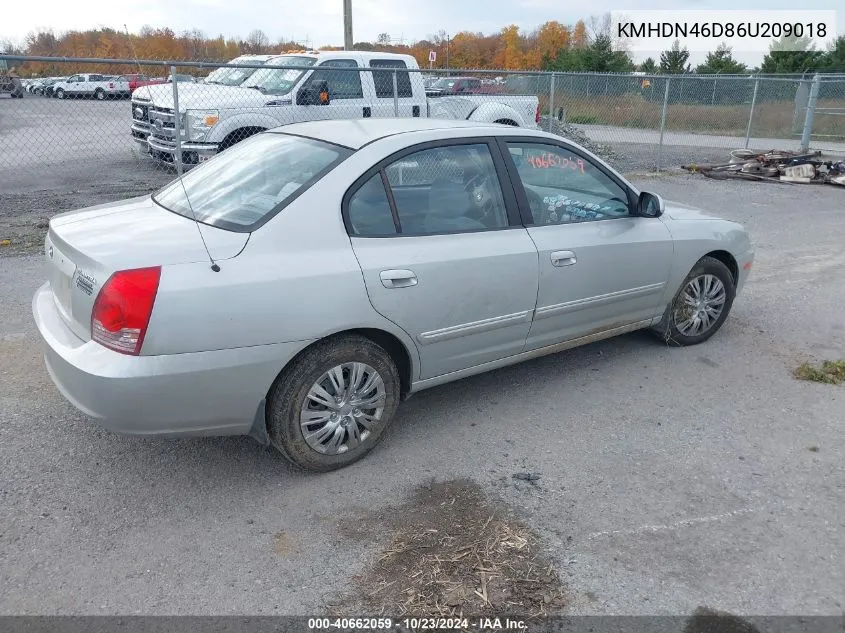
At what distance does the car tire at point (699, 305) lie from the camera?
5.02 meters

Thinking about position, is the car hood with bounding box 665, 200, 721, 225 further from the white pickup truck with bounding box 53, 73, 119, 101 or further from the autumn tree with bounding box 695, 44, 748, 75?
the autumn tree with bounding box 695, 44, 748, 75

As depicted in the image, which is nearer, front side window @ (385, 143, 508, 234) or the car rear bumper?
the car rear bumper

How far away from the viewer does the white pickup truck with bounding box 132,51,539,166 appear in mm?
9828

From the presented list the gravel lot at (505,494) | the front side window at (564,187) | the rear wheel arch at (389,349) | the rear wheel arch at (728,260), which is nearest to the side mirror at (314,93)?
the gravel lot at (505,494)

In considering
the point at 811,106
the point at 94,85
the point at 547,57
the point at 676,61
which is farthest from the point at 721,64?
the point at 94,85

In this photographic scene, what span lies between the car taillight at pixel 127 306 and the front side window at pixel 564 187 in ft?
7.14

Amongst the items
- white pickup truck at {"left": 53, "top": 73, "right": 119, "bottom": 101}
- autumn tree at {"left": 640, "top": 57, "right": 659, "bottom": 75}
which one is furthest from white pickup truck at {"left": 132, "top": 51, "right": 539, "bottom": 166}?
autumn tree at {"left": 640, "top": 57, "right": 659, "bottom": 75}

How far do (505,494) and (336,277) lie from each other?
130cm

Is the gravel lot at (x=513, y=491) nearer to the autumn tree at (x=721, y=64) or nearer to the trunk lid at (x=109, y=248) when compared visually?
the trunk lid at (x=109, y=248)

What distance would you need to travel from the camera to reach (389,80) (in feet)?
35.8

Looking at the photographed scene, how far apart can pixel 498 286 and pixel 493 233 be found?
30 centimetres

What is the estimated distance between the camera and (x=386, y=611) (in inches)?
103

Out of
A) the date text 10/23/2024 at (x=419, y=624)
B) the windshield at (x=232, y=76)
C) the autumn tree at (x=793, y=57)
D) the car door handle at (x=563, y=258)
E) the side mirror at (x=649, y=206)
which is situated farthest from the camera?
the autumn tree at (x=793, y=57)

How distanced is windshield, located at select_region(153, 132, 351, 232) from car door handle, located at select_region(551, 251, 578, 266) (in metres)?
1.32
